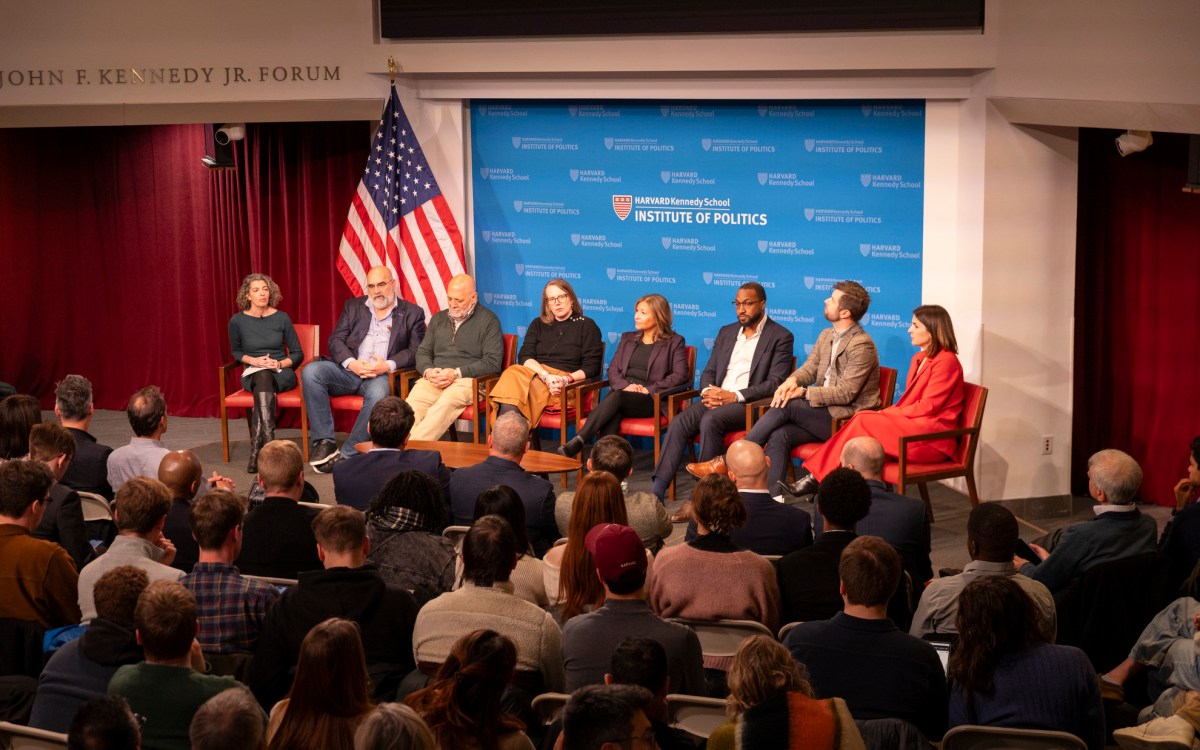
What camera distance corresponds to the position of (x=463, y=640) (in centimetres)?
317

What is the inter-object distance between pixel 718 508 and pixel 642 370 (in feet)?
13.7

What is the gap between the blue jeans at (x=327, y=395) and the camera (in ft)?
28.8

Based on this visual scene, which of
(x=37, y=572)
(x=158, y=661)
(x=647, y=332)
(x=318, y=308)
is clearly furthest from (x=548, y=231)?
(x=158, y=661)

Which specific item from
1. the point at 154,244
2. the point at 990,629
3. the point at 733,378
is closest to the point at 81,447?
the point at 733,378

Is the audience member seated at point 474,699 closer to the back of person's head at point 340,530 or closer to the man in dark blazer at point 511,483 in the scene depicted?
the back of person's head at point 340,530

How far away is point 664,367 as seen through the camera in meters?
8.50

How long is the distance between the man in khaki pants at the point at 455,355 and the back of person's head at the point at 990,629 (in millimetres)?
5352

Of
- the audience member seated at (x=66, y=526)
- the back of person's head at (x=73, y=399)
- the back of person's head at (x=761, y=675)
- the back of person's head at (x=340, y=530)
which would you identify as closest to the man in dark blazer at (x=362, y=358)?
the back of person's head at (x=73, y=399)

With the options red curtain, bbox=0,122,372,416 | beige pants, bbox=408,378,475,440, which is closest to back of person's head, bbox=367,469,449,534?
beige pants, bbox=408,378,475,440

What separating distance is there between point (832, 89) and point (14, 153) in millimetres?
6688

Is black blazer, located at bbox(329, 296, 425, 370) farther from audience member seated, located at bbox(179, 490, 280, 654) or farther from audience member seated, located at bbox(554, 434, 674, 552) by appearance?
audience member seated, located at bbox(179, 490, 280, 654)

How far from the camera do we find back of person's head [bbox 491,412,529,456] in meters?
5.70

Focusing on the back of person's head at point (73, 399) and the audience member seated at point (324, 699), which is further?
the back of person's head at point (73, 399)

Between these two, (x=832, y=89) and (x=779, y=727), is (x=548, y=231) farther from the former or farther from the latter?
(x=779, y=727)
